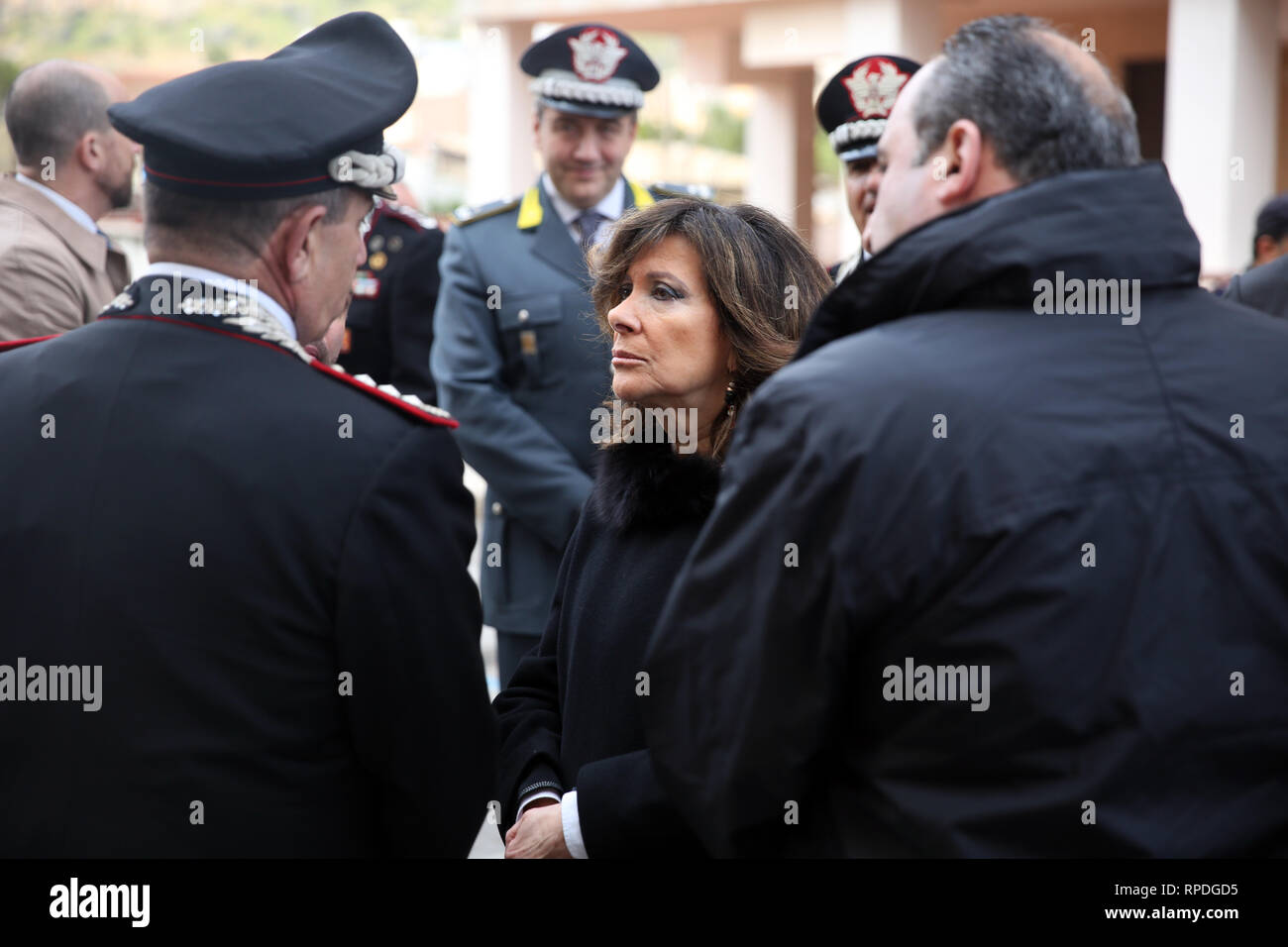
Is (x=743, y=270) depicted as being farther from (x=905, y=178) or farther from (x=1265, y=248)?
(x=1265, y=248)

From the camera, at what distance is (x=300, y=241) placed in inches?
71.6

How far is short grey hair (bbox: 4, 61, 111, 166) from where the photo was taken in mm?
3674

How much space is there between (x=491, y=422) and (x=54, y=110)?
1451mm

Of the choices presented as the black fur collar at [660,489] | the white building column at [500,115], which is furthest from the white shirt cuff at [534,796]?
the white building column at [500,115]

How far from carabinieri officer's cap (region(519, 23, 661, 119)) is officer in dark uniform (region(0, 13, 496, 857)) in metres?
2.63

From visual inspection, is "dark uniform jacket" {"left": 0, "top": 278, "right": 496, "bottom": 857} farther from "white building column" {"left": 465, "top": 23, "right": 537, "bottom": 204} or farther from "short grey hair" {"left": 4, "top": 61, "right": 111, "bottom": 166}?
"white building column" {"left": 465, "top": 23, "right": 537, "bottom": 204}

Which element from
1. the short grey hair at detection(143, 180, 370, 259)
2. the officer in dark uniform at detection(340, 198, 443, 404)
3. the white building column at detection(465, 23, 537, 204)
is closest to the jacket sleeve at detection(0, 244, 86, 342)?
the officer in dark uniform at detection(340, 198, 443, 404)

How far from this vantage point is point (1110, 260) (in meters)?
1.66

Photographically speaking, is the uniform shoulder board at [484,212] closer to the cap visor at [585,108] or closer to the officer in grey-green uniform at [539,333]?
the officer in grey-green uniform at [539,333]

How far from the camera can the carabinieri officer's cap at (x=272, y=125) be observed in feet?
5.70
